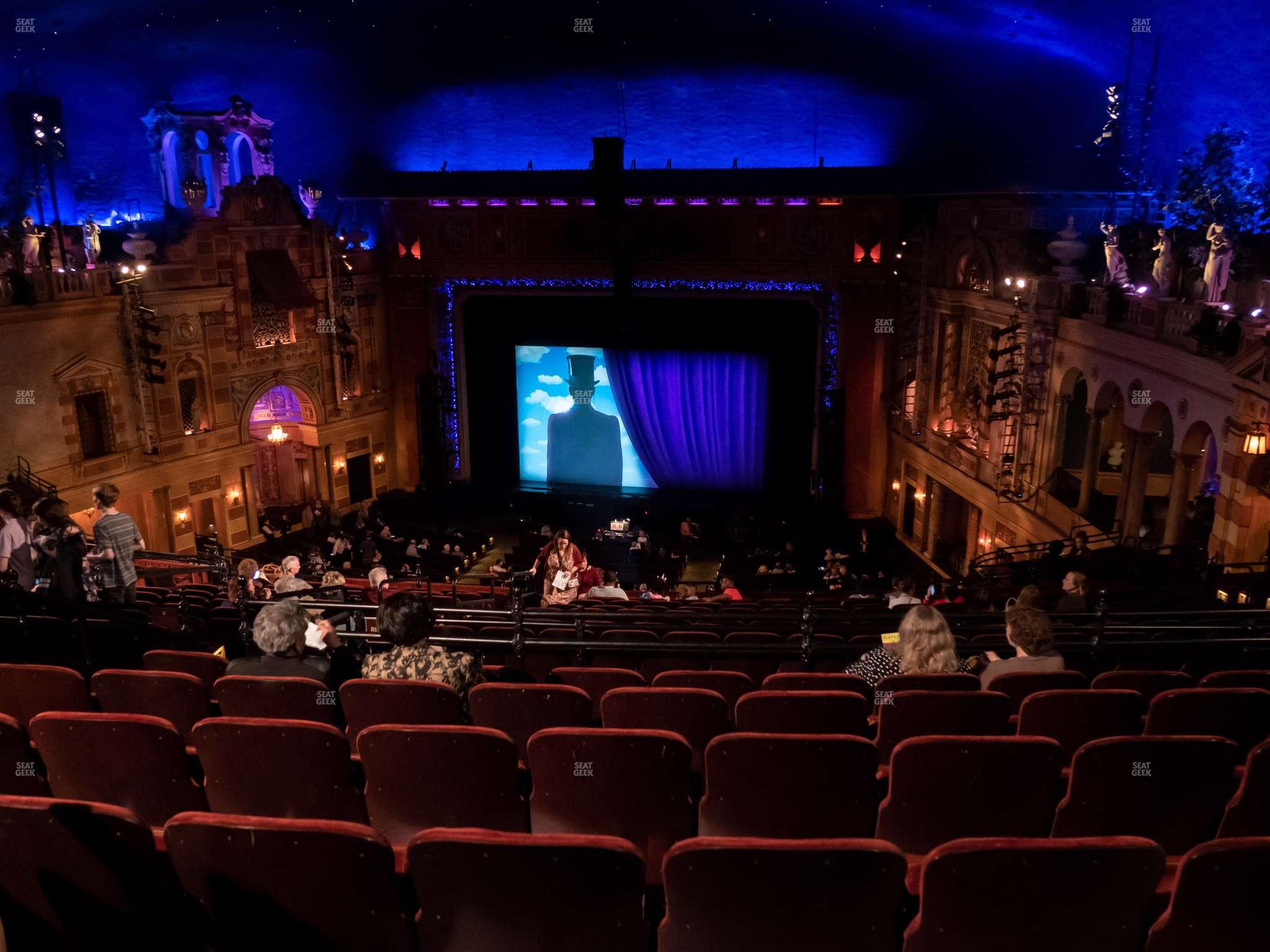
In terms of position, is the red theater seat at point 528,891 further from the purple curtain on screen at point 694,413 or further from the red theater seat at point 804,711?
the purple curtain on screen at point 694,413

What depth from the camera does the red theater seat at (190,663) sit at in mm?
5152

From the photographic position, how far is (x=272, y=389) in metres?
24.2

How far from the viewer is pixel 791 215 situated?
22.9 meters

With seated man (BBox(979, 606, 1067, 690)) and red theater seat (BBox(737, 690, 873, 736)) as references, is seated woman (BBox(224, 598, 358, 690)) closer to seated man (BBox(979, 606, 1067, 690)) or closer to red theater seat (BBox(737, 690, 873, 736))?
red theater seat (BBox(737, 690, 873, 736))

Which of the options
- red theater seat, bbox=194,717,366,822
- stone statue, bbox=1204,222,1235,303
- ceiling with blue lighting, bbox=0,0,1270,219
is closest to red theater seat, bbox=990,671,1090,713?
red theater seat, bbox=194,717,366,822

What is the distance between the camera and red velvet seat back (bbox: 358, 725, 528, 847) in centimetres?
324

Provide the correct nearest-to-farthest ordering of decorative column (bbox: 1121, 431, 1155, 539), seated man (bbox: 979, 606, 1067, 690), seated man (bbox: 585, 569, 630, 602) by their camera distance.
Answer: seated man (bbox: 979, 606, 1067, 690)
seated man (bbox: 585, 569, 630, 602)
decorative column (bbox: 1121, 431, 1155, 539)

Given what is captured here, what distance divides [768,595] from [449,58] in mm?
16197

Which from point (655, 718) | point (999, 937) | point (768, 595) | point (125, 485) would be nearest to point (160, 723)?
point (655, 718)

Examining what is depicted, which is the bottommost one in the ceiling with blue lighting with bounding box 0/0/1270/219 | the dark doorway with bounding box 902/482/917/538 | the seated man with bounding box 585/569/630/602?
the dark doorway with bounding box 902/482/917/538

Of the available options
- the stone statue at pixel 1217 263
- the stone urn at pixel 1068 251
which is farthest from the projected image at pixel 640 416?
the stone statue at pixel 1217 263

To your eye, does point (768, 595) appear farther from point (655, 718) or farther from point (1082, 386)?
point (1082, 386)

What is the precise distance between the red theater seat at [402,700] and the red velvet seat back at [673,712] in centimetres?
69

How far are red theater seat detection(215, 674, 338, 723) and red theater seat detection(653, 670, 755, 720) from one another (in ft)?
5.49
